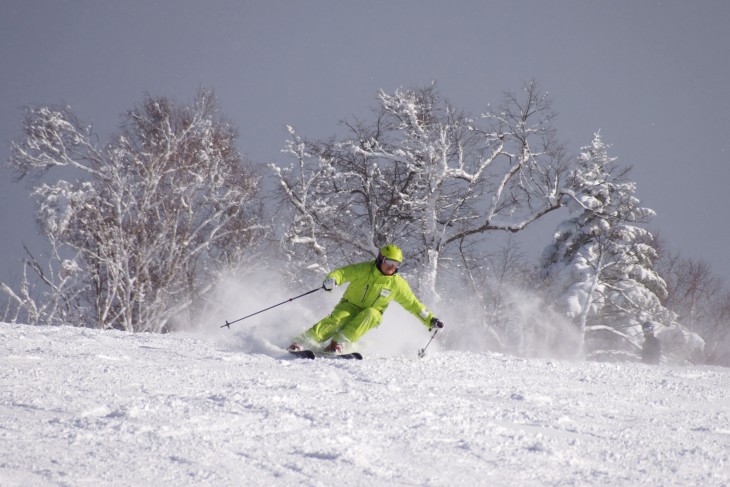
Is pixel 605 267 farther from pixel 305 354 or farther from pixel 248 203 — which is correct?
pixel 305 354

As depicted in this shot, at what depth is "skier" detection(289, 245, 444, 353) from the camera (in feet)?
27.0

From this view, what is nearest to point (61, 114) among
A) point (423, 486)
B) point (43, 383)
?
point (43, 383)

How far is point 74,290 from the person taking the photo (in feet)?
62.7

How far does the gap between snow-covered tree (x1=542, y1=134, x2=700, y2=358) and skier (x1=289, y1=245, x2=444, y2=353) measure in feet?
50.4

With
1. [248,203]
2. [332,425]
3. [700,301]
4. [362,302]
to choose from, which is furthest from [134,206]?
[700,301]

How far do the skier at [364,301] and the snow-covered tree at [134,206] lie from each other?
1028 centimetres

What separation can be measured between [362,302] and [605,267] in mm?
17346

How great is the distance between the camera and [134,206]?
18.8m

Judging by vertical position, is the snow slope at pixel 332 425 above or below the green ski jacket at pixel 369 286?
below

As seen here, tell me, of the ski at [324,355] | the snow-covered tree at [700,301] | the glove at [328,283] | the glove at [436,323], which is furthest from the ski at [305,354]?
the snow-covered tree at [700,301]

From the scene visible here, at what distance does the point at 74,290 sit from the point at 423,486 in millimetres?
18752

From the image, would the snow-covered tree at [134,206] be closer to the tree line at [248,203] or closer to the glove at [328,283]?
the tree line at [248,203]

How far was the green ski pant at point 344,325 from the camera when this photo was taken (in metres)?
8.20

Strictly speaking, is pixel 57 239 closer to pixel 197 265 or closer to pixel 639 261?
pixel 197 265
